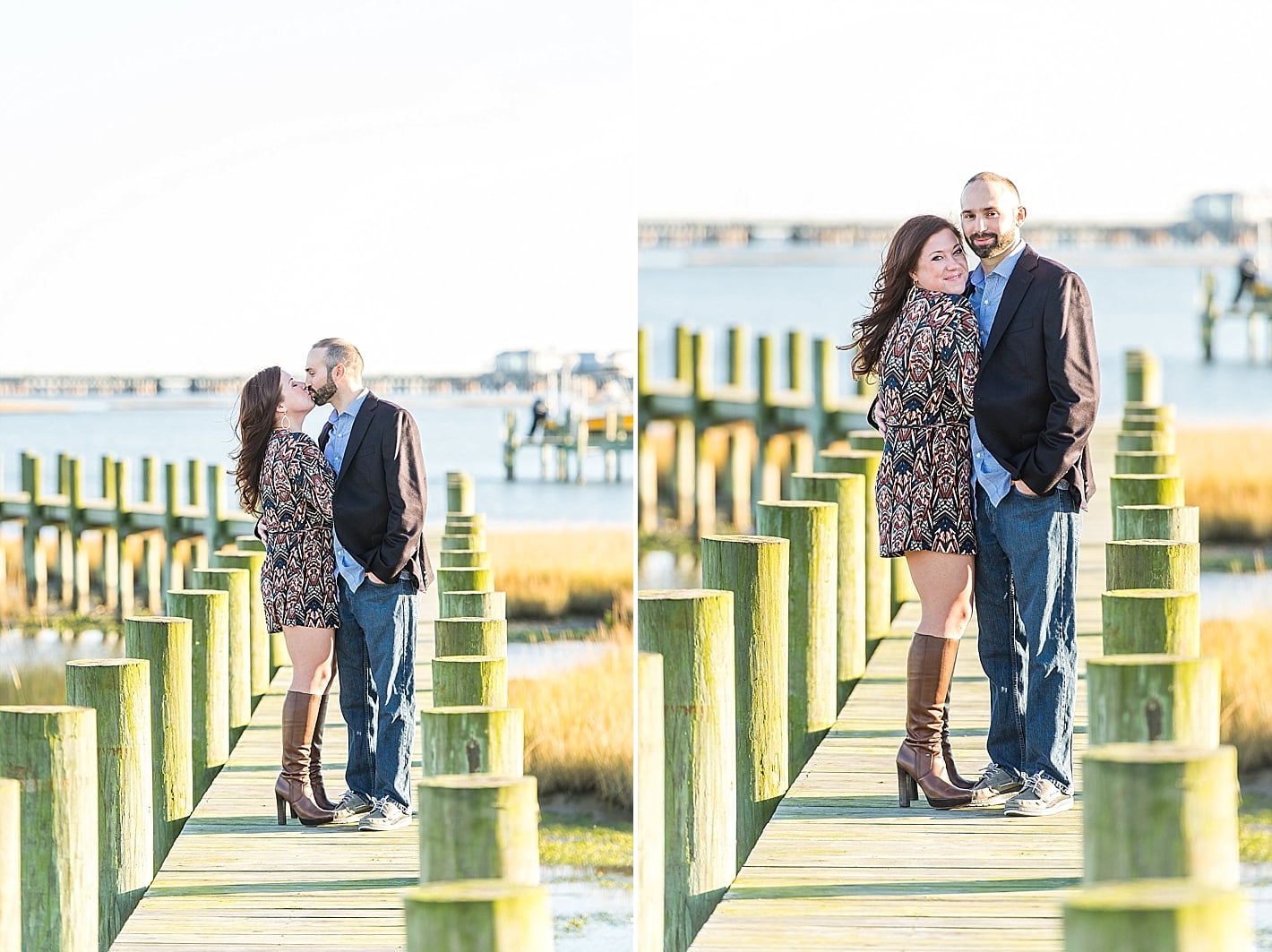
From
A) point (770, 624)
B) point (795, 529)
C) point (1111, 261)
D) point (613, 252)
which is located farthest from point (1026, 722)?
point (1111, 261)

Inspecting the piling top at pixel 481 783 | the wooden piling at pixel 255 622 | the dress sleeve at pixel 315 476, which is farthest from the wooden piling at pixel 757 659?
the wooden piling at pixel 255 622

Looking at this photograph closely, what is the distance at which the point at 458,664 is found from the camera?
19.5 ft

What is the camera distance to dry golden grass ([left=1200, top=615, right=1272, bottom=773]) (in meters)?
10.9

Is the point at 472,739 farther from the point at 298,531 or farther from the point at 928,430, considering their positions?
the point at 298,531

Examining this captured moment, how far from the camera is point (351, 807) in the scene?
6.38 meters

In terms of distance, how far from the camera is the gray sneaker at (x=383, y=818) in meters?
6.26

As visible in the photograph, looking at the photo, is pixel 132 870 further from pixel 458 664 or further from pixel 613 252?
pixel 613 252

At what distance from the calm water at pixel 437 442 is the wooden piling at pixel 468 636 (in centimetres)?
2375

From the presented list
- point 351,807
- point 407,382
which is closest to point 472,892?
point 351,807

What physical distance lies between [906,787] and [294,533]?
2047 millimetres

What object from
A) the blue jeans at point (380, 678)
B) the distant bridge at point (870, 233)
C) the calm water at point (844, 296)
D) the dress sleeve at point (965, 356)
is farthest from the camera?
the distant bridge at point (870, 233)

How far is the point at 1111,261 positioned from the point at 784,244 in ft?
48.7

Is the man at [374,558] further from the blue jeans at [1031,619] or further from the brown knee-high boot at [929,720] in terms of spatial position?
the blue jeans at [1031,619]

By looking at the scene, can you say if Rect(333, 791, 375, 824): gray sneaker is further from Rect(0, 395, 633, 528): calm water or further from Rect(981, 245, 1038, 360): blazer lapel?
Rect(0, 395, 633, 528): calm water
